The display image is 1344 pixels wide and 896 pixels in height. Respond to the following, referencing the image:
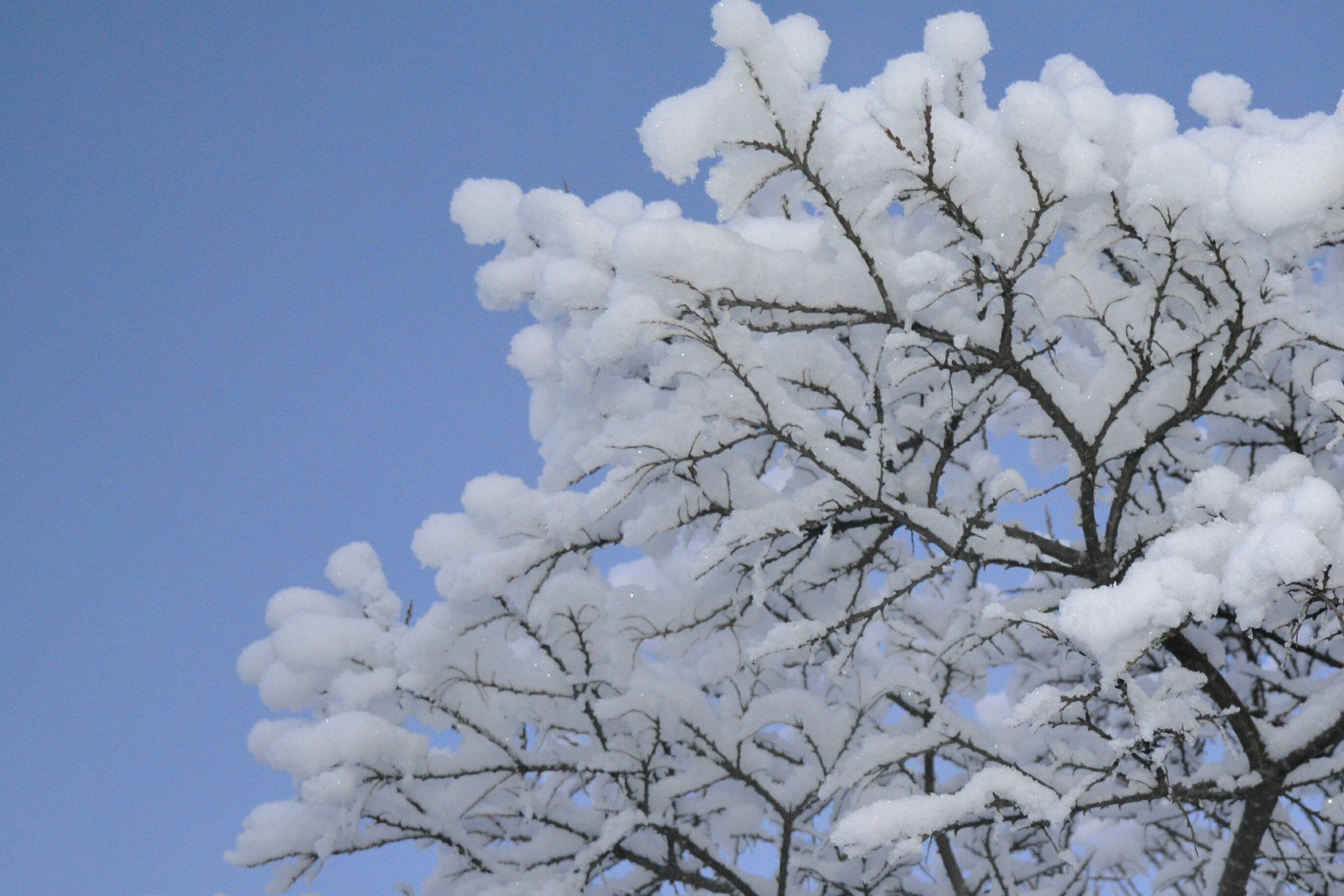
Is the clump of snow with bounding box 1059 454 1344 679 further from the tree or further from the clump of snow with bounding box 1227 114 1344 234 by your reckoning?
the clump of snow with bounding box 1227 114 1344 234

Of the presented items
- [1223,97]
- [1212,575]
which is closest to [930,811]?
[1212,575]

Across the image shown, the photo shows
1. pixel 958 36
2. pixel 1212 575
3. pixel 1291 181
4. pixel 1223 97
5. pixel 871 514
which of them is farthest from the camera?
pixel 1223 97

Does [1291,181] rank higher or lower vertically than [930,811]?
higher

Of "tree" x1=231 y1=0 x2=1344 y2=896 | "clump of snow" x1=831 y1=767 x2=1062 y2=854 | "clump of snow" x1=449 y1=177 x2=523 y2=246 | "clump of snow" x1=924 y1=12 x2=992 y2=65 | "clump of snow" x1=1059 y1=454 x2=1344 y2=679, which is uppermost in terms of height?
"clump of snow" x1=449 y1=177 x2=523 y2=246

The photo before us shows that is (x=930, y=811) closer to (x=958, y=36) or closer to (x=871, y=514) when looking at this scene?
(x=871, y=514)

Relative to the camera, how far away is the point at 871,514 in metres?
3.38

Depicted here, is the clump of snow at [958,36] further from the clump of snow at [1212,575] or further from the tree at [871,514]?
the clump of snow at [1212,575]

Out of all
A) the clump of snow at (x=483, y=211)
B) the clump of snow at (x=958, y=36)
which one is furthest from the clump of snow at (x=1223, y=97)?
the clump of snow at (x=483, y=211)

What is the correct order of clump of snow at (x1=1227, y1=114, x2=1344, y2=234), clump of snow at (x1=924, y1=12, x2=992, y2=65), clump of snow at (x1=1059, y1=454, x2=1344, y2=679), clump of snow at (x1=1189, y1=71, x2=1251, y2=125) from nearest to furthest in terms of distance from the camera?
clump of snow at (x1=1059, y1=454, x2=1344, y2=679), clump of snow at (x1=1227, y1=114, x2=1344, y2=234), clump of snow at (x1=924, y1=12, x2=992, y2=65), clump of snow at (x1=1189, y1=71, x2=1251, y2=125)

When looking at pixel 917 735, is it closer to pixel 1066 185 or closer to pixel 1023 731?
pixel 1066 185

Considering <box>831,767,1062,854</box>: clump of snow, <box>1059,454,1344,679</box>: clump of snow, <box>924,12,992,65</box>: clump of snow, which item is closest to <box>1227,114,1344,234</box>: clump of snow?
<box>1059,454,1344,679</box>: clump of snow

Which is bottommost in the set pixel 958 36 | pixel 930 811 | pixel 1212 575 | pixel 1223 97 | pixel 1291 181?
pixel 930 811

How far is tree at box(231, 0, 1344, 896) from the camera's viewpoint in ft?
7.64

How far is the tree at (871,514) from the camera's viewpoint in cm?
233
